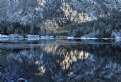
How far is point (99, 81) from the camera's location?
124 ft

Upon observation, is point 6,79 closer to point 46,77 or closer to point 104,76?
point 46,77

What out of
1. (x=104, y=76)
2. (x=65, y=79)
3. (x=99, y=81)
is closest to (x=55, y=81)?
(x=65, y=79)

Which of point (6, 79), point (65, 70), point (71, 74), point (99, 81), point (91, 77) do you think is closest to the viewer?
→ point (6, 79)

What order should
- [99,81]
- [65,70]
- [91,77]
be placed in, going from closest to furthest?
[99,81], [91,77], [65,70]

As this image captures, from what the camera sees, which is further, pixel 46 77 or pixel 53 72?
pixel 53 72

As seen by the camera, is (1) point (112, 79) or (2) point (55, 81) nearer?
(2) point (55, 81)

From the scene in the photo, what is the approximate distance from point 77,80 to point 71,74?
5.34 meters

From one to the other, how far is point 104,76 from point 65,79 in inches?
243

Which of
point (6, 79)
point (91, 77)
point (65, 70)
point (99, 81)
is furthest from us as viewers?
point (65, 70)

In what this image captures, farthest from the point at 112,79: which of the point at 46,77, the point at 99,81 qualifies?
the point at 46,77

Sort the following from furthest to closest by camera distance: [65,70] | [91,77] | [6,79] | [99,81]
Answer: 1. [65,70]
2. [91,77]
3. [99,81]
4. [6,79]

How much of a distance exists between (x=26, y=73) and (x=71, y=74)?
20.8 ft

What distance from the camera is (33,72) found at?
44.5 metres

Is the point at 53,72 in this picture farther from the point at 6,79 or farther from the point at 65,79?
the point at 6,79
